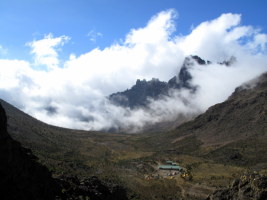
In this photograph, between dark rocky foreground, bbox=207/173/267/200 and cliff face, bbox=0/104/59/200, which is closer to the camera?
cliff face, bbox=0/104/59/200

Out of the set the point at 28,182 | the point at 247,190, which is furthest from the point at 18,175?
the point at 247,190

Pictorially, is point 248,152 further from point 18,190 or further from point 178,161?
point 18,190

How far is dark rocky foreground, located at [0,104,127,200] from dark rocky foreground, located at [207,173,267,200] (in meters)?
17.8

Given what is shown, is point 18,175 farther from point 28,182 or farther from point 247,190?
point 247,190

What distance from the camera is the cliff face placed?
111ft

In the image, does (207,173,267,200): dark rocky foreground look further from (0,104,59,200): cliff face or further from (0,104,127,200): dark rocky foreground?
(0,104,59,200): cliff face

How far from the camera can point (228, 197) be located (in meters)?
50.1

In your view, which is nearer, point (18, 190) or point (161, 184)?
point (18, 190)

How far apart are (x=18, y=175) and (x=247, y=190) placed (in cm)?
2942

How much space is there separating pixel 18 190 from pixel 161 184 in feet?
317

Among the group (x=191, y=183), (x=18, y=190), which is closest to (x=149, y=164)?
(x=191, y=183)

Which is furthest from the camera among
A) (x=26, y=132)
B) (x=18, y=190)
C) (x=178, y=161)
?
(x=178, y=161)

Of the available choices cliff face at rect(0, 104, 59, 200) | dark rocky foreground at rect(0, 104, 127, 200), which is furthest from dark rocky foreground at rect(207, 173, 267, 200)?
cliff face at rect(0, 104, 59, 200)

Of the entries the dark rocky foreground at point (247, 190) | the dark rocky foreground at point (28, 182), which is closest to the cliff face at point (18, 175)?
the dark rocky foreground at point (28, 182)
